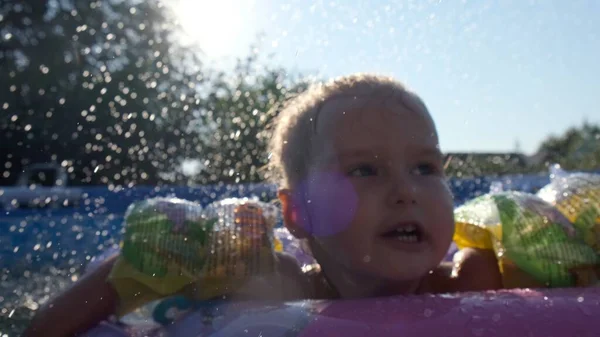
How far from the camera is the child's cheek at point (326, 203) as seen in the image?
1758 millimetres

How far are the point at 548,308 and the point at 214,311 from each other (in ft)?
2.18

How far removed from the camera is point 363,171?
1763 millimetres

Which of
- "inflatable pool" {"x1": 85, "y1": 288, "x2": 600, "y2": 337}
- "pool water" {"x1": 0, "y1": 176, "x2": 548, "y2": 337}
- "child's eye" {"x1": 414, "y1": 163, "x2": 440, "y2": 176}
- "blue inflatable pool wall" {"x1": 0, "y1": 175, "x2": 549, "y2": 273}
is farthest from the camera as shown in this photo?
"blue inflatable pool wall" {"x1": 0, "y1": 175, "x2": 549, "y2": 273}

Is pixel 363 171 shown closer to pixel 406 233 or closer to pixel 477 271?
pixel 406 233

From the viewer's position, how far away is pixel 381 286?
182 centimetres

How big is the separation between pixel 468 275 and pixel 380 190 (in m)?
0.45

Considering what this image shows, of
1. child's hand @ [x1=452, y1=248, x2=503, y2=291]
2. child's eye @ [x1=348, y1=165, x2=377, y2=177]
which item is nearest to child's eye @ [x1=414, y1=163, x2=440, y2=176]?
child's eye @ [x1=348, y1=165, x2=377, y2=177]

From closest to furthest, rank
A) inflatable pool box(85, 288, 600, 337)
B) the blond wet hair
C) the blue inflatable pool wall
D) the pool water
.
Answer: inflatable pool box(85, 288, 600, 337)
the blond wet hair
the pool water
the blue inflatable pool wall

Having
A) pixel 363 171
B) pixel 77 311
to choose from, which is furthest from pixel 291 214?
pixel 77 311

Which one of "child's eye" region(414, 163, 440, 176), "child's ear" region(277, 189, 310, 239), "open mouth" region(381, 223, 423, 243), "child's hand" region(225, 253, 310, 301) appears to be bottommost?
"child's hand" region(225, 253, 310, 301)

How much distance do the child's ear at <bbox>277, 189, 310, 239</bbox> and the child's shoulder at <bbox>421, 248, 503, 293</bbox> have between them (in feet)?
1.32

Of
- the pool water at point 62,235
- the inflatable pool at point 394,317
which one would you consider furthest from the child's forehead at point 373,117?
the pool water at point 62,235

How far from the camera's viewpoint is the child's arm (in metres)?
1.69

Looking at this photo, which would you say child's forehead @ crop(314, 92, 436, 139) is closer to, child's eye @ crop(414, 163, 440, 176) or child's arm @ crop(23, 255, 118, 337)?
child's eye @ crop(414, 163, 440, 176)
